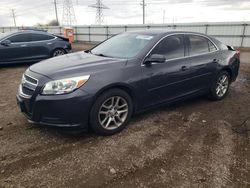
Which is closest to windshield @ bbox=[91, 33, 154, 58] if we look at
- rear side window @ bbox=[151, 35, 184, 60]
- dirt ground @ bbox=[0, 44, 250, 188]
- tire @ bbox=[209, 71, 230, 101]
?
rear side window @ bbox=[151, 35, 184, 60]

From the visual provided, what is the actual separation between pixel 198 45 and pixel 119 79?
225 cm

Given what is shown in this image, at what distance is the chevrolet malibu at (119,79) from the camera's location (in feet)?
10.8

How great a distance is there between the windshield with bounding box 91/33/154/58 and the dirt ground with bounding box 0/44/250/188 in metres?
1.25

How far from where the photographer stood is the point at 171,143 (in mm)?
3568

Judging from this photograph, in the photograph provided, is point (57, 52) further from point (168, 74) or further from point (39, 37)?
point (168, 74)

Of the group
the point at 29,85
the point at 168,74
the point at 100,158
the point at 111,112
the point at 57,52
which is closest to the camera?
the point at 100,158

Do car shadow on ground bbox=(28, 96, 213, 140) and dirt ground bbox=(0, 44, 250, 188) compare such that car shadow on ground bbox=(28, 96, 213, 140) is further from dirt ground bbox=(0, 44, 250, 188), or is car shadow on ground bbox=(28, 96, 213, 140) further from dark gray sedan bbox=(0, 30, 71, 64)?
dark gray sedan bbox=(0, 30, 71, 64)

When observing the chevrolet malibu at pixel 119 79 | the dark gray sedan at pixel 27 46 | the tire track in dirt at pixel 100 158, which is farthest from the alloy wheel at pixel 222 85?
the dark gray sedan at pixel 27 46

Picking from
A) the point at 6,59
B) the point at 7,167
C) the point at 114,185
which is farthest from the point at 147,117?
the point at 6,59

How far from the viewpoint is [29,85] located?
11.6 ft

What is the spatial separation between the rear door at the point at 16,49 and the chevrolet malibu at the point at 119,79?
591 centimetres

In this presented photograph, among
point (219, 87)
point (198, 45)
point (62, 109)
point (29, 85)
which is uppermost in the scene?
point (198, 45)

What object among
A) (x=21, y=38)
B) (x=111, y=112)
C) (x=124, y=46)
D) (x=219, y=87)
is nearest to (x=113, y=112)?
(x=111, y=112)

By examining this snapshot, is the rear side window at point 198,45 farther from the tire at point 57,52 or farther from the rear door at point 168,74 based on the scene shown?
A: the tire at point 57,52
